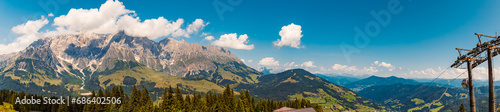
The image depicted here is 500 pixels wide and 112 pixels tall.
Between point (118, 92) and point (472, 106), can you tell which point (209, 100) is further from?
point (472, 106)

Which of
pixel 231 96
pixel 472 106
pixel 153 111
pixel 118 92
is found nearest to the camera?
pixel 472 106

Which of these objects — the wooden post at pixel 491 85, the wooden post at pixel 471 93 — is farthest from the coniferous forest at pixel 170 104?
the wooden post at pixel 491 85

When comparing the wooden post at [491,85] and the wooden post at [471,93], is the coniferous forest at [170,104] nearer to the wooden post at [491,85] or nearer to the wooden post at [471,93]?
the wooden post at [471,93]

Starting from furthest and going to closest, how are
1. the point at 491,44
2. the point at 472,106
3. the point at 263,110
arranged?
the point at 263,110
the point at 472,106
the point at 491,44

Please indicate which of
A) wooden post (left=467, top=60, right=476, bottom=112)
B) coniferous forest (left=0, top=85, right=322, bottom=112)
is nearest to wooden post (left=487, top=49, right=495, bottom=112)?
wooden post (left=467, top=60, right=476, bottom=112)

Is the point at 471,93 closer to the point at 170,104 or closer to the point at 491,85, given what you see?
the point at 491,85

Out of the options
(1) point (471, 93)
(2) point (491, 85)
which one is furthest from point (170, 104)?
(2) point (491, 85)

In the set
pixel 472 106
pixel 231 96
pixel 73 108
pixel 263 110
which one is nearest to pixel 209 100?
pixel 231 96

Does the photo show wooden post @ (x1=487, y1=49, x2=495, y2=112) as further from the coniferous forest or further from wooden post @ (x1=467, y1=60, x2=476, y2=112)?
the coniferous forest

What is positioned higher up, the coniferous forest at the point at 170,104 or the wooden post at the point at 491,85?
the wooden post at the point at 491,85

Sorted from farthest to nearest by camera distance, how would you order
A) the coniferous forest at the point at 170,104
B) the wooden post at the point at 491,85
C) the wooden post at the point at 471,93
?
the coniferous forest at the point at 170,104 < the wooden post at the point at 471,93 < the wooden post at the point at 491,85

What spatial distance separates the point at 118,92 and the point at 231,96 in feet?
188

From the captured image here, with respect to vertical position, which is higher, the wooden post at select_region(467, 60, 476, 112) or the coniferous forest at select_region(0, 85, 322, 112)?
the wooden post at select_region(467, 60, 476, 112)

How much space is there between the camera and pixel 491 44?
21906 mm
